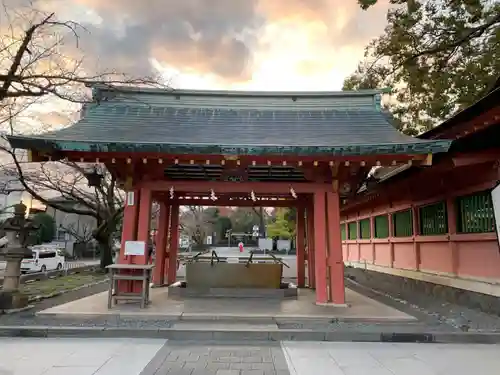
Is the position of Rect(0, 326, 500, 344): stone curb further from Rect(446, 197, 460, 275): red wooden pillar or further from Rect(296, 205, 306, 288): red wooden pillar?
Rect(296, 205, 306, 288): red wooden pillar

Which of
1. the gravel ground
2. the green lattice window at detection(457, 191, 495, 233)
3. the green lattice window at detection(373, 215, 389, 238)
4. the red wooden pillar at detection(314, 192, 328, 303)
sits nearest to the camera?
the gravel ground

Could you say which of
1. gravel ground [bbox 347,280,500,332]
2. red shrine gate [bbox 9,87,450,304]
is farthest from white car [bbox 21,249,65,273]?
gravel ground [bbox 347,280,500,332]

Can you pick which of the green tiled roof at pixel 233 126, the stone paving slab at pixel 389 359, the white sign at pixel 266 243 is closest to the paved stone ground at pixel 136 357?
the stone paving slab at pixel 389 359

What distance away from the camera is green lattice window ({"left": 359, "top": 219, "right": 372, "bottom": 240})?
601 inches

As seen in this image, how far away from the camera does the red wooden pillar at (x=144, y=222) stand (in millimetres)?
8110

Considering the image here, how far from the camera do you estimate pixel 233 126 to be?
9250mm

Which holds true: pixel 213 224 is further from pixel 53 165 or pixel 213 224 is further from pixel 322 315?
pixel 322 315

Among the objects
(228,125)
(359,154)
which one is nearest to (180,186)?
(228,125)

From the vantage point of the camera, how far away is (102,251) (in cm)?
1870

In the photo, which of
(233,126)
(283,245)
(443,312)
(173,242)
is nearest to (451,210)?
(443,312)

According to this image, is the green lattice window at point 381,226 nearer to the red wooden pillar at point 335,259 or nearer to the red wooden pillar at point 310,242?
the red wooden pillar at point 310,242

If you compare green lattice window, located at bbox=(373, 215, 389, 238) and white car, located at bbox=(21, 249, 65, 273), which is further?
white car, located at bbox=(21, 249, 65, 273)

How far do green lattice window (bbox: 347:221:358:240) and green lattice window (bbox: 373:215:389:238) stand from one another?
8.59 ft

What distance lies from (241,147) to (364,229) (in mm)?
10380
